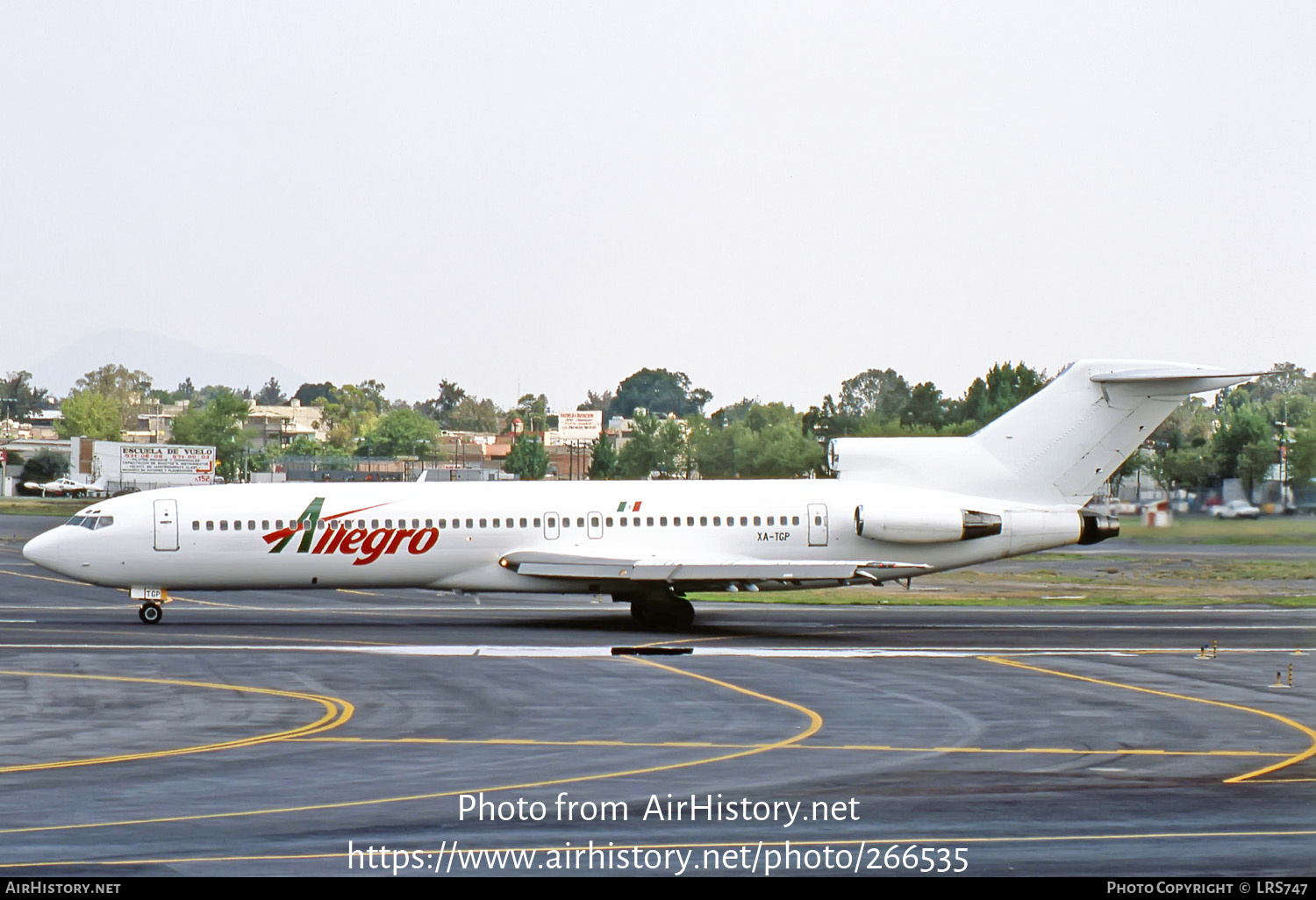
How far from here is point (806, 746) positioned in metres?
20.1

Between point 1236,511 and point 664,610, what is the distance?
14.8 meters

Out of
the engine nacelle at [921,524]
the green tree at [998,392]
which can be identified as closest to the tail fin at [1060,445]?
the engine nacelle at [921,524]

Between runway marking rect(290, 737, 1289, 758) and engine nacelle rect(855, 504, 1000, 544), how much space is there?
18.4m

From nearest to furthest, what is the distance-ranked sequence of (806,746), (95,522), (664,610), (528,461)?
Answer: (806,746)
(664,610)
(95,522)
(528,461)

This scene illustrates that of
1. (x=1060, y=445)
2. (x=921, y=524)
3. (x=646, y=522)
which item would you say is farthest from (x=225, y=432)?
(x=1060, y=445)

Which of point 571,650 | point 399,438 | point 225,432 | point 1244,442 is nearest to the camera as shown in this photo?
point 571,650

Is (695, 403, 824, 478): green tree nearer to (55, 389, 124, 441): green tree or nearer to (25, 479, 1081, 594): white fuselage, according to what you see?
(25, 479, 1081, 594): white fuselage

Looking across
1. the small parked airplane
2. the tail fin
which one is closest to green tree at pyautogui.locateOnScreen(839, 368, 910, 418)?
the small parked airplane

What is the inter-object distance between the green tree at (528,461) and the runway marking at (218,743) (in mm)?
81214

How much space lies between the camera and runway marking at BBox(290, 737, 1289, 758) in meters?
19.6

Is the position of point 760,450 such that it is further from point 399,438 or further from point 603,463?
point 399,438

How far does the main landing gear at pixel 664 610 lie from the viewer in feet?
124
